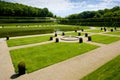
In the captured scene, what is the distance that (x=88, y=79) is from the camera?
8664mm

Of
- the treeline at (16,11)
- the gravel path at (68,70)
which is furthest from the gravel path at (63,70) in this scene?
the treeline at (16,11)

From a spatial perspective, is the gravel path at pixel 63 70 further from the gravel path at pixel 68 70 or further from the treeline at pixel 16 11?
the treeline at pixel 16 11

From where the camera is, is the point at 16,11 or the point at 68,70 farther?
the point at 16,11

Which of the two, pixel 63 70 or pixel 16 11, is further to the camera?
pixel 16 11

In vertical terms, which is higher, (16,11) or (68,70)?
(16,11)

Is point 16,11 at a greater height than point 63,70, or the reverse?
point 16,11

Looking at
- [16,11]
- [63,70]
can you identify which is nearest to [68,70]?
[63,70]

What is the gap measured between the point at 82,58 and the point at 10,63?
7.27 meters

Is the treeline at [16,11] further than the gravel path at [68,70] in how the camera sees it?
Yes

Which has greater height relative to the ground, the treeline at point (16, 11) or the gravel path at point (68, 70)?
the treeline at point (16, 11)

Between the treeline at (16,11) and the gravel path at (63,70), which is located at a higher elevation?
the treeline at (16,11)

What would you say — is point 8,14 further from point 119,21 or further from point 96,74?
point 96,74

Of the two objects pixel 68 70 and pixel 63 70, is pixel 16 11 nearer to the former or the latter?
pixel 63 70

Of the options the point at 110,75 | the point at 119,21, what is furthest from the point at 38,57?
the point at 119,21
